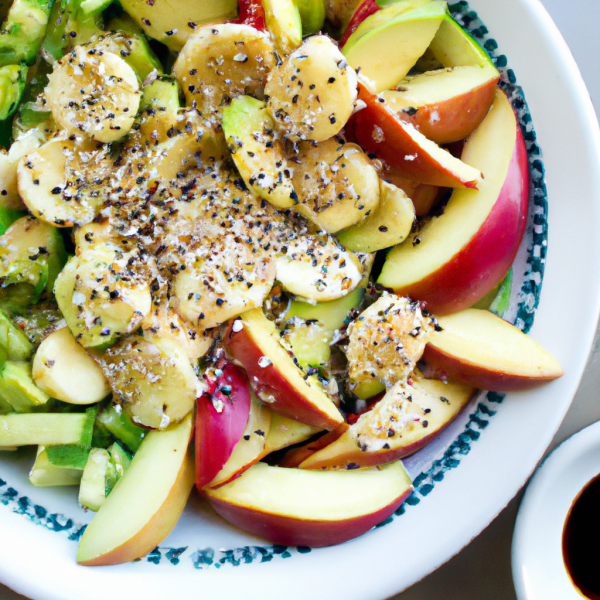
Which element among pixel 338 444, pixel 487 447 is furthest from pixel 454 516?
pixel 338 444

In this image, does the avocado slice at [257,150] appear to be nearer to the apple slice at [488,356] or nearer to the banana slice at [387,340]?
the banana slice at [387,340]

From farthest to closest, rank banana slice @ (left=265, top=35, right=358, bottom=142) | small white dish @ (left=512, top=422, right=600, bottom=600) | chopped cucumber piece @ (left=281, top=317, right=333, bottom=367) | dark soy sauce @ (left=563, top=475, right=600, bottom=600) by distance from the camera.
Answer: dark soy sauce @ (left=563, top=475, right=600, bottom=600) < small white dish @ (left=512, top=422, right=600, bottom=600) < chopped cucumber piece @ (left=281, top=317, right=333, bottom=367) < banana slice @ (left=265, top=35, right=358, bottom=142)

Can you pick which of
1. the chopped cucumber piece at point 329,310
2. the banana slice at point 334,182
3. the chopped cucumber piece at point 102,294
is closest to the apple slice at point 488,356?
the chopped cucumber piece at point 329,310

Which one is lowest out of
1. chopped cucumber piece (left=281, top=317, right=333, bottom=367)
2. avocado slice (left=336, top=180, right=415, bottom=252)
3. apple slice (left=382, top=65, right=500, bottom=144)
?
chopped cucumber piece (left=281, top=317, right=333, bottom=367)

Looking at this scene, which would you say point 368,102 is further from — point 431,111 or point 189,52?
point 189,52

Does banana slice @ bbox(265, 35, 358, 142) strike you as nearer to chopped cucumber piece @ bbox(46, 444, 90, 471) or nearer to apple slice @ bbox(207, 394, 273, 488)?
apple slice @ bbox(207, 394, 273, 488)

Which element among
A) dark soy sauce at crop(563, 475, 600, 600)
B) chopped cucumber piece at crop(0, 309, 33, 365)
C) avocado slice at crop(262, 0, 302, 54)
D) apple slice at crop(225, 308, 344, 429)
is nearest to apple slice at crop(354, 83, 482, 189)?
avocado slice at crop(262, 0, 302, 54)

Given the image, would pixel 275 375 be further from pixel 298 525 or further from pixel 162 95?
pixel 162 95

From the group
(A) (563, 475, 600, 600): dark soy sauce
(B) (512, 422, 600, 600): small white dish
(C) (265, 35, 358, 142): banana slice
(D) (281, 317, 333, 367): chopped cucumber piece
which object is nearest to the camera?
(C) (265, 35, 358, 142): banana slice
